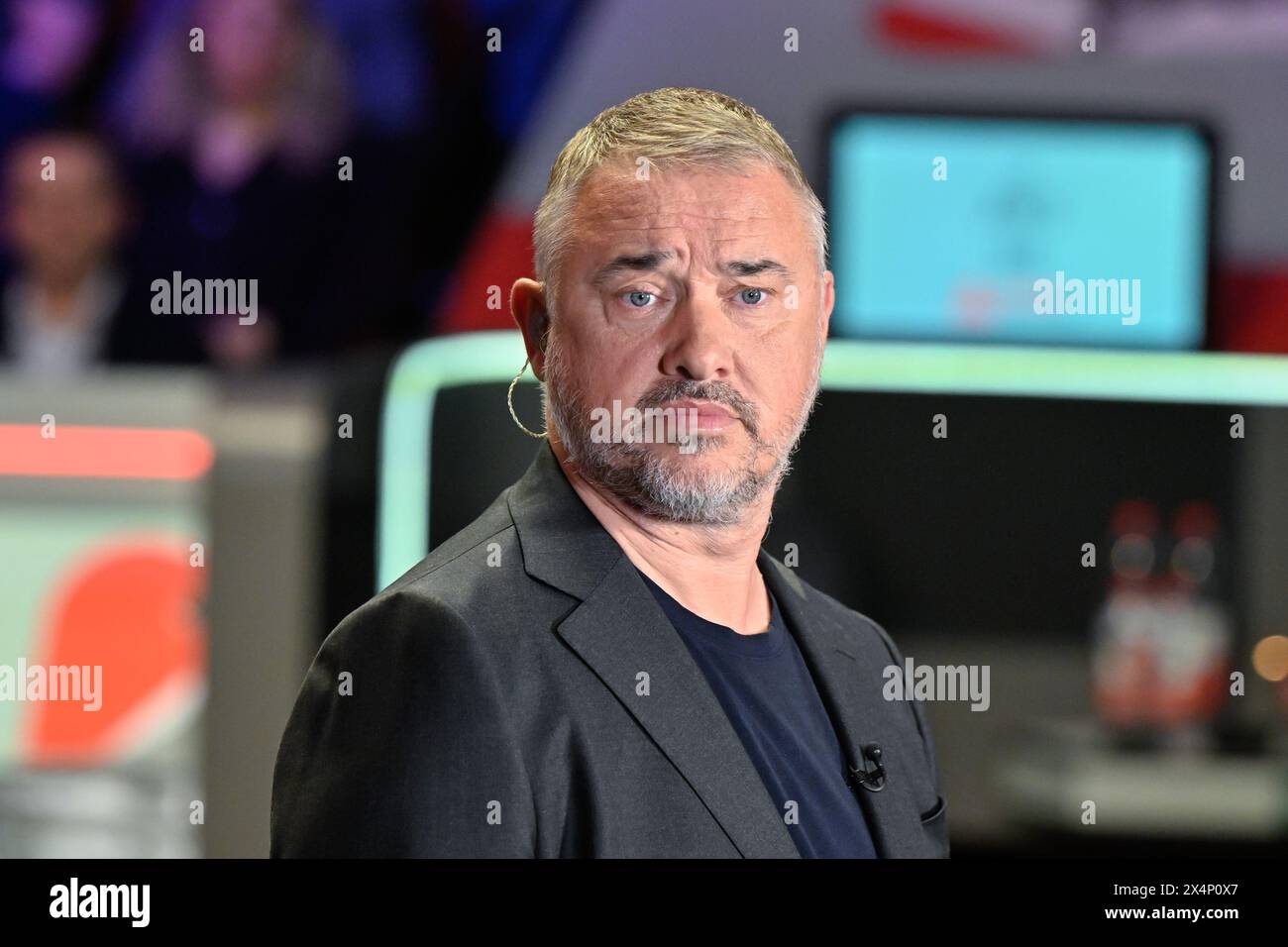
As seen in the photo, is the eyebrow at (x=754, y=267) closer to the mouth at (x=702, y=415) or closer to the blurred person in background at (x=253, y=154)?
the mouth at (x=702, y=415)

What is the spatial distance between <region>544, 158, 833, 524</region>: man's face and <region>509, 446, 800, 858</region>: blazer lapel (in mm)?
90

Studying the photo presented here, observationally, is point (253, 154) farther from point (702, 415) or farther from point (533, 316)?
point (702, 415)

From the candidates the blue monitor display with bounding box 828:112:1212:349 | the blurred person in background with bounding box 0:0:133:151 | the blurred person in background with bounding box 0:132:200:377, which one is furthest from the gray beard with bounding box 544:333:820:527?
the blurred person in background with bounding box 0:0:133:151

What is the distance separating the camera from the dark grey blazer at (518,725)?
111cm

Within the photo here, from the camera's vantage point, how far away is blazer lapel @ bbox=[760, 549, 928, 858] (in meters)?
1.34

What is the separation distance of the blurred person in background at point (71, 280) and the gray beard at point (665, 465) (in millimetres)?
1615

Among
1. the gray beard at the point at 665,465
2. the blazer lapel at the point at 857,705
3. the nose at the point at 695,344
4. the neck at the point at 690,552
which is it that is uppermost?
the nose at the point at 695,344

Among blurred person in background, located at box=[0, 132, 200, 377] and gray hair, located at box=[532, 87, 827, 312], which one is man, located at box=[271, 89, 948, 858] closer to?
gray hair, located at box=[532, 87, 827, 312]

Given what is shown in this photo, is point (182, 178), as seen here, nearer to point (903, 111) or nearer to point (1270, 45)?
point (903, 111)

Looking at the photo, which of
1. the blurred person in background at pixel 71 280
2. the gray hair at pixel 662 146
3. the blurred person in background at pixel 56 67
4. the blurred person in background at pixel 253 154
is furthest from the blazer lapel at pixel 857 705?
the blurred person in background at pixel 56 67

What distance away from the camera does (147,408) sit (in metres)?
2.74

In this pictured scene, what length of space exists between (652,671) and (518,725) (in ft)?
0.41

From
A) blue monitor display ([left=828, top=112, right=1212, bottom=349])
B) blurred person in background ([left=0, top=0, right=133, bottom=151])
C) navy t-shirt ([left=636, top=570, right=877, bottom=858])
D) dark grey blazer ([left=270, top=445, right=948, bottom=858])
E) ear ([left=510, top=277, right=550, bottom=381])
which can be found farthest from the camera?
blurred person in background ([left=0, top=0, right=133, bottom=151])
